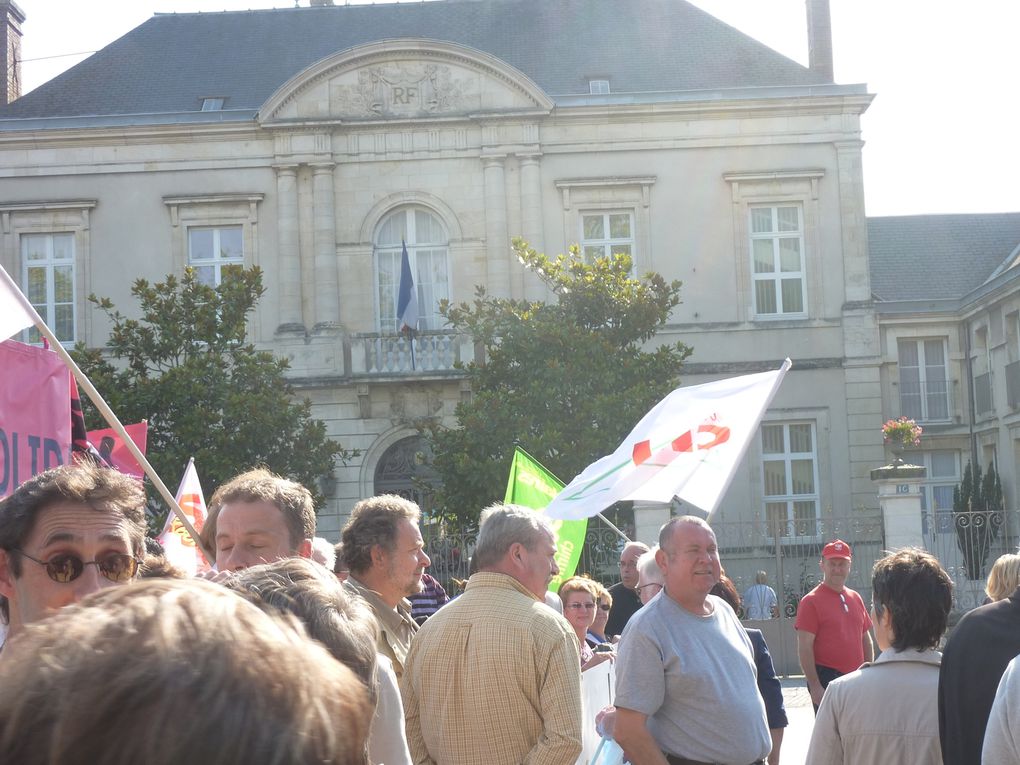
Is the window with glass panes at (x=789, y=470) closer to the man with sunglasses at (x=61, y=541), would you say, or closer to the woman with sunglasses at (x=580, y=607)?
the woman with sunglasses at (x=580, y=607)

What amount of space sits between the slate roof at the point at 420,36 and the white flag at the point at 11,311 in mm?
24093

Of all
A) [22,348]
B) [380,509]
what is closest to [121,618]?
[380,509]

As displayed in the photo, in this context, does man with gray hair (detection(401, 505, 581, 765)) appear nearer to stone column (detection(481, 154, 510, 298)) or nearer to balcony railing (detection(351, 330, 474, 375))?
balcony railing (detection(351, 330, 474, 375))

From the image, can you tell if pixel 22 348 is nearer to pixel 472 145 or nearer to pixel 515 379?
pixel 515 379

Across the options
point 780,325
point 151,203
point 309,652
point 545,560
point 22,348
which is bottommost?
point 545,560

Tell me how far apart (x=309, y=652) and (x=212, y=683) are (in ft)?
0.31

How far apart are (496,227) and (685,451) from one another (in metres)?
18.5

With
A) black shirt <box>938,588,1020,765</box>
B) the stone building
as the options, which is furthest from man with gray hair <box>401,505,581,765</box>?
the stone building

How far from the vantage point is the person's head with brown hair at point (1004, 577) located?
496cm

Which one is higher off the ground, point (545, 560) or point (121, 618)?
point (121, 618)

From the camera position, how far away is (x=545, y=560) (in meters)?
4.87

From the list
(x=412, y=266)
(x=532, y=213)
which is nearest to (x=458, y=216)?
(x=412, y=266)

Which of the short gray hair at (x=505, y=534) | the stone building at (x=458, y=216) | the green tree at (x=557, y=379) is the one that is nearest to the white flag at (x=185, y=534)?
the short gray hair at (x=505, y=534)

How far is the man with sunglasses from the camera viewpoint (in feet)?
10.3
